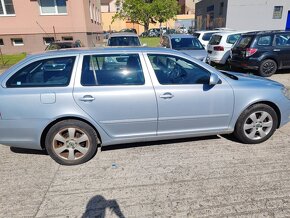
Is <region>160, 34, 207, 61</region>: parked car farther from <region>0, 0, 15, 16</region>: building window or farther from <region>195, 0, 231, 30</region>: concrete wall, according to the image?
<region>195, 0, 231, 30</region>: concrete wall

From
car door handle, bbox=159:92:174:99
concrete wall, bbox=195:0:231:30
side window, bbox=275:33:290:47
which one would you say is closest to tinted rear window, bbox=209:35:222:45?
side window, bbox=275:33:290:47

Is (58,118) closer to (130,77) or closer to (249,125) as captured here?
(130,77)

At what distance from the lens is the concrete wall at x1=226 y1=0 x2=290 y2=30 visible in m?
21.6

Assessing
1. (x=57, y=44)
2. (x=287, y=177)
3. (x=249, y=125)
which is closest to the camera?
(x=287, y=177)

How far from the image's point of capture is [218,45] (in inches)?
412

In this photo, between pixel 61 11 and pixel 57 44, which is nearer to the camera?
Result: pixel 57 44

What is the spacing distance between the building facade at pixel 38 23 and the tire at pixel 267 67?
1358 centimetres

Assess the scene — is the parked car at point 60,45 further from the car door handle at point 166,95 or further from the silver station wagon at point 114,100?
the car door handle at point 166,95

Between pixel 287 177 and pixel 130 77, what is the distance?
2.42 metres

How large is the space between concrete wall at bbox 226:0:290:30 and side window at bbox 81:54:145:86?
21.5 metres

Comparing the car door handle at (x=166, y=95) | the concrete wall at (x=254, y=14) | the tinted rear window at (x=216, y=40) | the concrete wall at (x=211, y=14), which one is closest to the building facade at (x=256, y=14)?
the concrete wall at (x=254, y=14)

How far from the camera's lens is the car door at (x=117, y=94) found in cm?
326

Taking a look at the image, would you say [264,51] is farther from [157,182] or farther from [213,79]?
[157,182]

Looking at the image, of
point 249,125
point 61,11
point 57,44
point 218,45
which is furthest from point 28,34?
point 249,125
